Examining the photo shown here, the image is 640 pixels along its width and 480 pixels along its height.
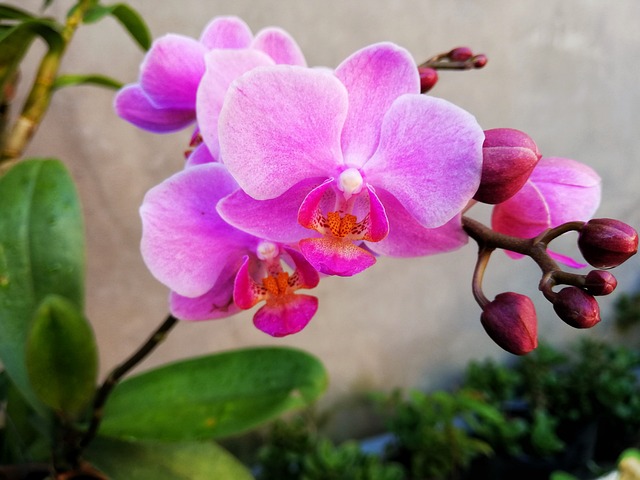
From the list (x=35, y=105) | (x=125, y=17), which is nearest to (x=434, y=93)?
(x=125, y=17)

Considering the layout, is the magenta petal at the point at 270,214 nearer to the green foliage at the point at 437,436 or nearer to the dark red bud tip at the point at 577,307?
the dark red bud tip at the point at 577,307

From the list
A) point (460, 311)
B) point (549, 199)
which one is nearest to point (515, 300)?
point (549, 199)

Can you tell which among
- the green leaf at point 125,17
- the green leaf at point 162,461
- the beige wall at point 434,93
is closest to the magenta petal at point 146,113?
the green leaf at point 125,17

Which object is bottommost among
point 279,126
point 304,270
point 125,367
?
point 125,367

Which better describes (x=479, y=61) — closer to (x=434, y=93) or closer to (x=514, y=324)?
(x=514, y=324)

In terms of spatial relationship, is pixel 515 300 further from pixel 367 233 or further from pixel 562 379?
pixel 562 379

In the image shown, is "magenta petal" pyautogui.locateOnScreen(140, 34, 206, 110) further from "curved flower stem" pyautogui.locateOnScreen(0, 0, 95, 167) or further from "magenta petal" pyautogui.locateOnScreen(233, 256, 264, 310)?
"curved flower stem" pyautogui.locateOnScreen(0, 0, 95, 167)
